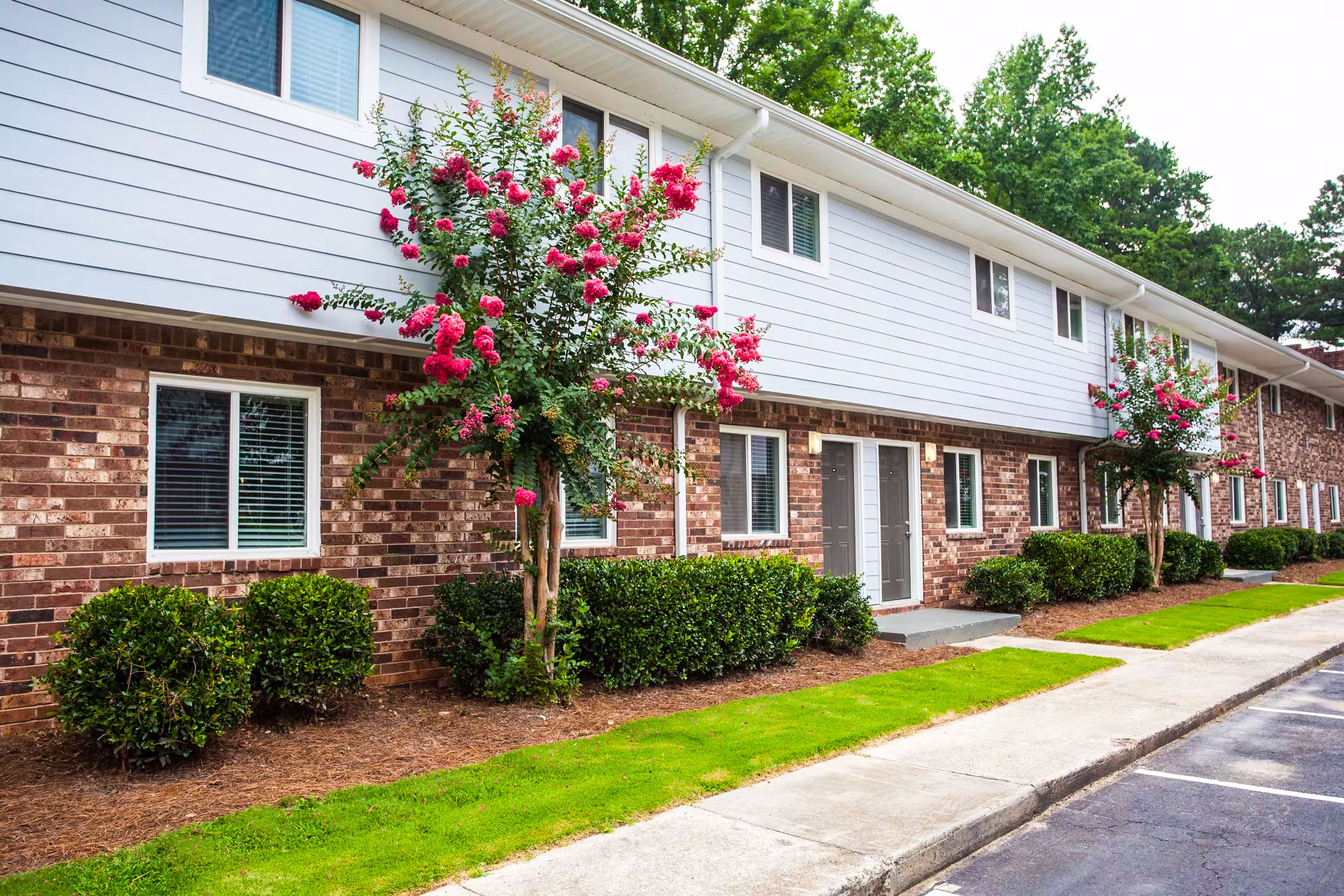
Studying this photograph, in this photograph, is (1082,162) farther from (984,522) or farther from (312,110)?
(312,110)

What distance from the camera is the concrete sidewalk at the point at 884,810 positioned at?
159 inches

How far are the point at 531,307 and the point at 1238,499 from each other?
23.2m

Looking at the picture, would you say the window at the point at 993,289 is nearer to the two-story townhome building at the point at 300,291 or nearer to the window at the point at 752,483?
the two-story townhome building at the point at 300,291

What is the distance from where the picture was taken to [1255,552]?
69.4ft

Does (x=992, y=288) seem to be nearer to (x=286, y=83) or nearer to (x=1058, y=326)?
(x=1058, y=326)

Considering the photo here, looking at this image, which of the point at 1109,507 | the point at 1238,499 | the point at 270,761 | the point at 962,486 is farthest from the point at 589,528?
the point at 1238,499

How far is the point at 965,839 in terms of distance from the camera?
15.5 feet

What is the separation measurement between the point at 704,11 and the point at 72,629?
19996mm

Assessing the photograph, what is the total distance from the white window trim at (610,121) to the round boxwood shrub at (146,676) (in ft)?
16.2

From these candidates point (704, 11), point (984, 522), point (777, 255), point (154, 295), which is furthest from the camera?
point (704, 11)

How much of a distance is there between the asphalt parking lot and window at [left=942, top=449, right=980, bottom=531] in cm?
714

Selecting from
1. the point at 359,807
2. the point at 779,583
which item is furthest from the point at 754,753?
the point at 779,583

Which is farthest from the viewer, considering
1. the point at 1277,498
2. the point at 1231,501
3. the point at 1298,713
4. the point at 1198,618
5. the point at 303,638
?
the point at 1277,498

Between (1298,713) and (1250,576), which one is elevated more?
(1250,576)
